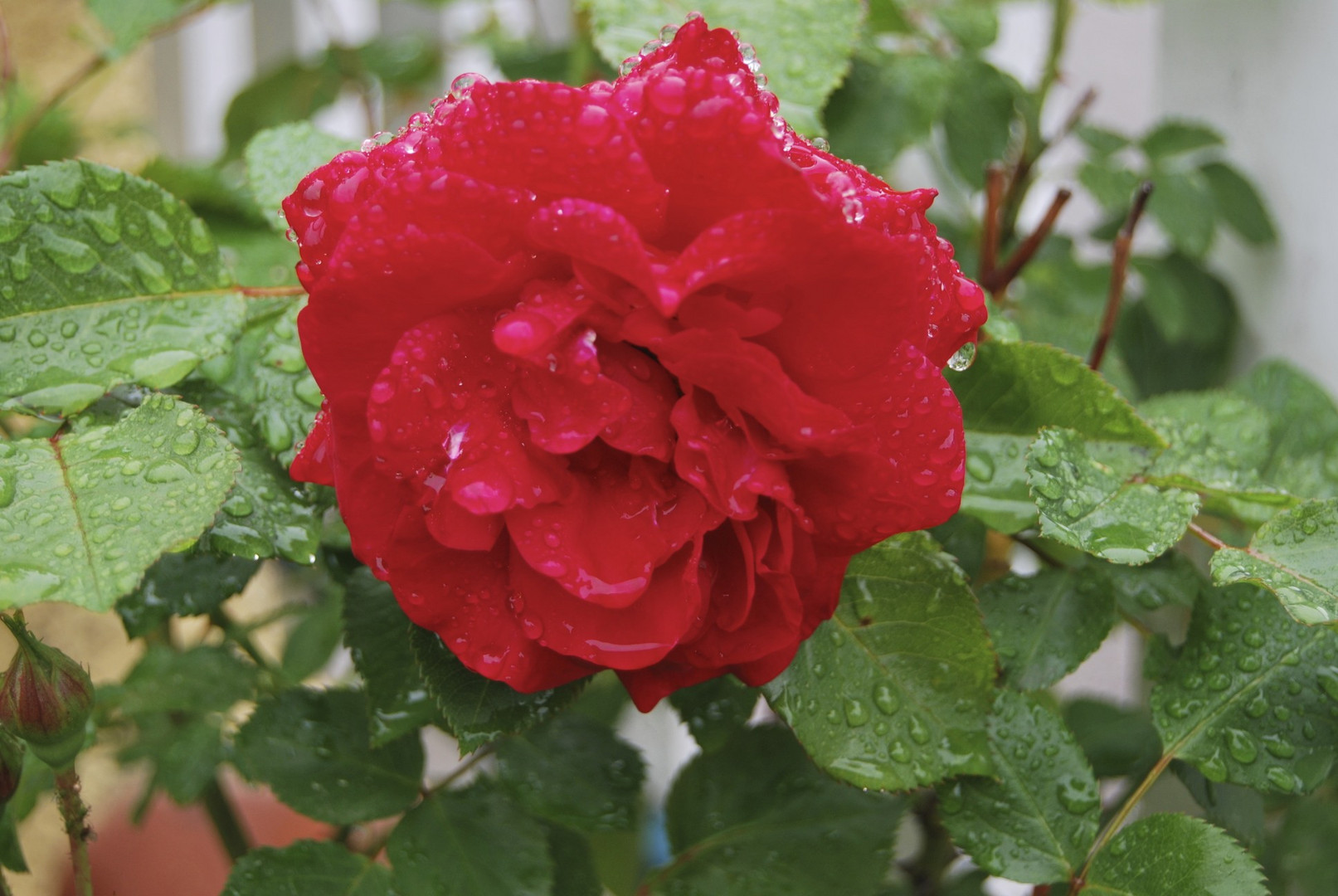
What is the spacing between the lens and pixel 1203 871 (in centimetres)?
31

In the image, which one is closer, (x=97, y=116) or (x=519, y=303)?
(x=519, y=303)

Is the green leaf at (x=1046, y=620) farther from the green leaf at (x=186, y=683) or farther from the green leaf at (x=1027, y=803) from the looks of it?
the green leaf at (x=186, y=683)

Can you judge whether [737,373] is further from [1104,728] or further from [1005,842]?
[1104,728]

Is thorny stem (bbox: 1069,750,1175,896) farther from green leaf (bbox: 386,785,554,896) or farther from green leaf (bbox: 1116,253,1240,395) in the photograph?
green leaf (bbox: 1116,253,1240,395)

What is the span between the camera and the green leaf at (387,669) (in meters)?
0.34

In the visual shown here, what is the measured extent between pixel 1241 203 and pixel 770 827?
18.0 inches

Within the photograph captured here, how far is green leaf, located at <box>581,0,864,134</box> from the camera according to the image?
14.8 inches

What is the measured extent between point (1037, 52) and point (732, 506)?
89 centimetres

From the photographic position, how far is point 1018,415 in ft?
1.14

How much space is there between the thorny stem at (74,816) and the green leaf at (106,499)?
91 mm

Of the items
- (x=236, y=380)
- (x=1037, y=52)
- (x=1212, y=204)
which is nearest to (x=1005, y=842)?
(x=236, y=380)

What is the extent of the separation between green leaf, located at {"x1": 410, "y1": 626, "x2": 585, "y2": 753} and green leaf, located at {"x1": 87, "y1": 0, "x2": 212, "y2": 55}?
386 mm

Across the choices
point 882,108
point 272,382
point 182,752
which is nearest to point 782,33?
point 882,108

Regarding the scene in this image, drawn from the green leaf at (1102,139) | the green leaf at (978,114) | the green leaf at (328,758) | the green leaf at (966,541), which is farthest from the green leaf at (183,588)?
the green leaf at (1102,139)
